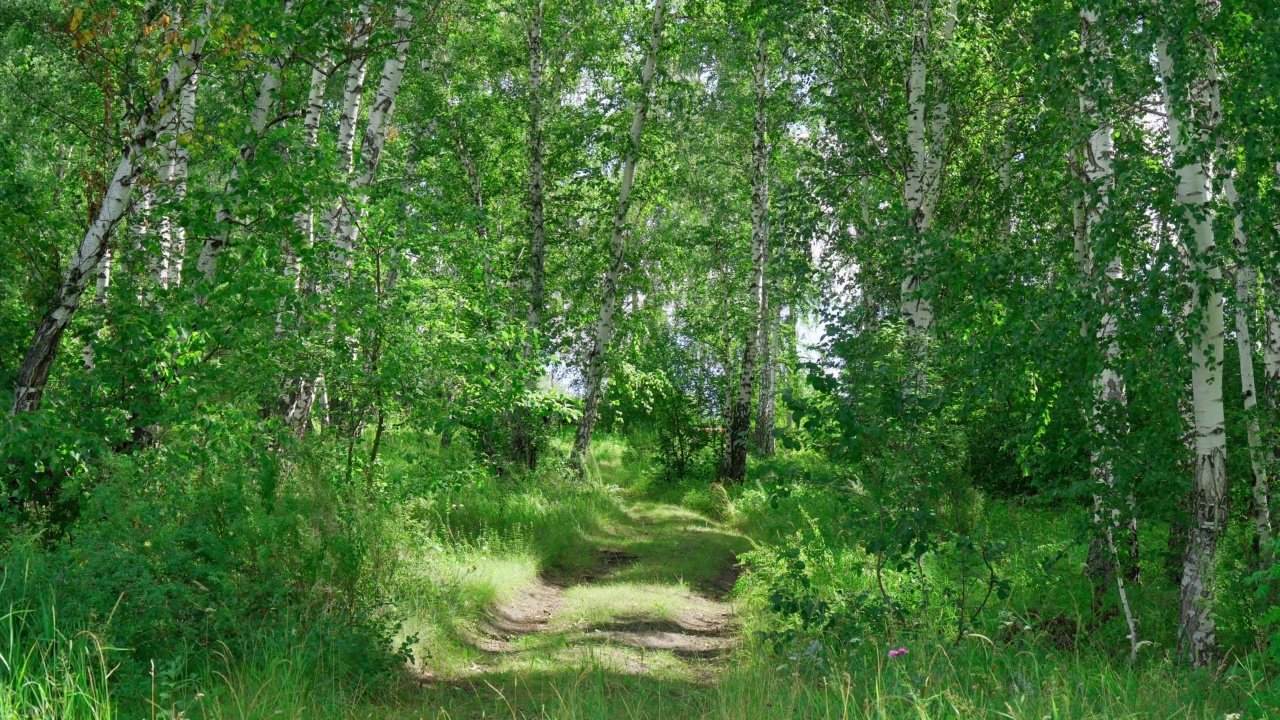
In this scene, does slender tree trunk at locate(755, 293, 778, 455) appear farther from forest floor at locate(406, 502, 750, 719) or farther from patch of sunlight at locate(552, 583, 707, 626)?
patch of sunlight at locate(552, 583, 707, 626)

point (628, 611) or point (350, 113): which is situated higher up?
point (350, 113)

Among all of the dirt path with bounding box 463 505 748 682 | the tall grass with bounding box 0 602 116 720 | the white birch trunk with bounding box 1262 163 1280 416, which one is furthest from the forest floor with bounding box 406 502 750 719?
the white birch trunk with bounding box 1262 163 1280 416

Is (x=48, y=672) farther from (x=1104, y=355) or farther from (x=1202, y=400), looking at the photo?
(x=1202, y=400)

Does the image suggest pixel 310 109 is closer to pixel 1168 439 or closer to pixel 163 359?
pixel 163 359

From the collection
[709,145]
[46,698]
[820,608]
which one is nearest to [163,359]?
[46,698]

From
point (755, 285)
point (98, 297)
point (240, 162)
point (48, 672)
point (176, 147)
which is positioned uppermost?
point (755, 285)

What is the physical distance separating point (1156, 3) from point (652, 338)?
40.7 ft

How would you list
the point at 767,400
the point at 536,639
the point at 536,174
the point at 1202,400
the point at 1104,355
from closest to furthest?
the point at 1202,400 < the point at 1104,355 < the point at 536,639 < the point at 536,174 < the point at 767,400

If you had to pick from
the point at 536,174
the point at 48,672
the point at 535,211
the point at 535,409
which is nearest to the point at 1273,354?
the point at 535,409

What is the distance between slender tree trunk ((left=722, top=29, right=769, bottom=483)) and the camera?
16438 millimetres

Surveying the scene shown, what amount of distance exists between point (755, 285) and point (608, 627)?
393 inches

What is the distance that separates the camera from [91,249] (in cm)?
580

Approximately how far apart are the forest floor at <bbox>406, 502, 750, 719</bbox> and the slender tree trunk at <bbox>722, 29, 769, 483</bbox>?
3380 mm

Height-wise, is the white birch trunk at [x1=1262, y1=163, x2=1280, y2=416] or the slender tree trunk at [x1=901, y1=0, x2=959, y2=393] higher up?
the slender tree trunk at [x1=901, y1=0, x2=959, y2=393]
